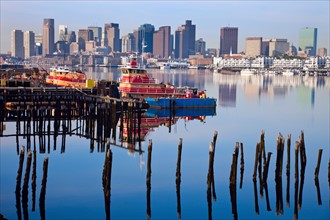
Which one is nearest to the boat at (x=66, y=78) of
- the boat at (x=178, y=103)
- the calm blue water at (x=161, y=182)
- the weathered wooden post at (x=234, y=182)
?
the boat at (x=178, y=103)

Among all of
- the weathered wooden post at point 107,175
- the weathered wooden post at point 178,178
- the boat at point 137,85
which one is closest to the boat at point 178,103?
the boat at point 137,85

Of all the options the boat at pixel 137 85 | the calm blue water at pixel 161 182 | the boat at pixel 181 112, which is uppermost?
the boat at pixel 137 85

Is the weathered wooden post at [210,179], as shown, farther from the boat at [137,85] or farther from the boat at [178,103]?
the boat at [137,85]

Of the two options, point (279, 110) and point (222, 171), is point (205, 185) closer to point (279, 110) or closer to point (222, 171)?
point (222, 171)

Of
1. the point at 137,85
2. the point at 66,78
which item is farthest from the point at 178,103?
the point at 66,78

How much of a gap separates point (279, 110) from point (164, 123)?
24.5 meters

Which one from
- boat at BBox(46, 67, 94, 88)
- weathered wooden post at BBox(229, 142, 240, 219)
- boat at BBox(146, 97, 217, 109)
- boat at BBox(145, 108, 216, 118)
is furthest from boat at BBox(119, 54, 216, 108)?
weathered wooden post at BBox(229, 142, 240, 219)

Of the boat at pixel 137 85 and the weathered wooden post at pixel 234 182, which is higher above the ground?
the boat at pixel 137 85

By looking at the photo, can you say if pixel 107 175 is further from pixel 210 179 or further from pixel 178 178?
pixel 178 178

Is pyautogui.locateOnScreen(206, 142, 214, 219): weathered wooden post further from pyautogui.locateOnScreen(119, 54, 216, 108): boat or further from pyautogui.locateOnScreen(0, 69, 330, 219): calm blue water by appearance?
pyautogui.locateOnScreen(119, 54, 216, 108): boat

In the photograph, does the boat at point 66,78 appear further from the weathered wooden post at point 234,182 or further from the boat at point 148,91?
the weathered wooden post at point 234,182

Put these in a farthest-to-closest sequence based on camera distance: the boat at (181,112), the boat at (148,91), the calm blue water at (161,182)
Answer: the boat at (148,91) → the boat at (181,112) → the calm blue water at (161,182)

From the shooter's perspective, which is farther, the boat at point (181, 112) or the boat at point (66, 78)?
the boat at point (66, 78)

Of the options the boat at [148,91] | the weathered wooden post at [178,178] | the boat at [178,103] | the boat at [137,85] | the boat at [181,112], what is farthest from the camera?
the boat at [137,85]
